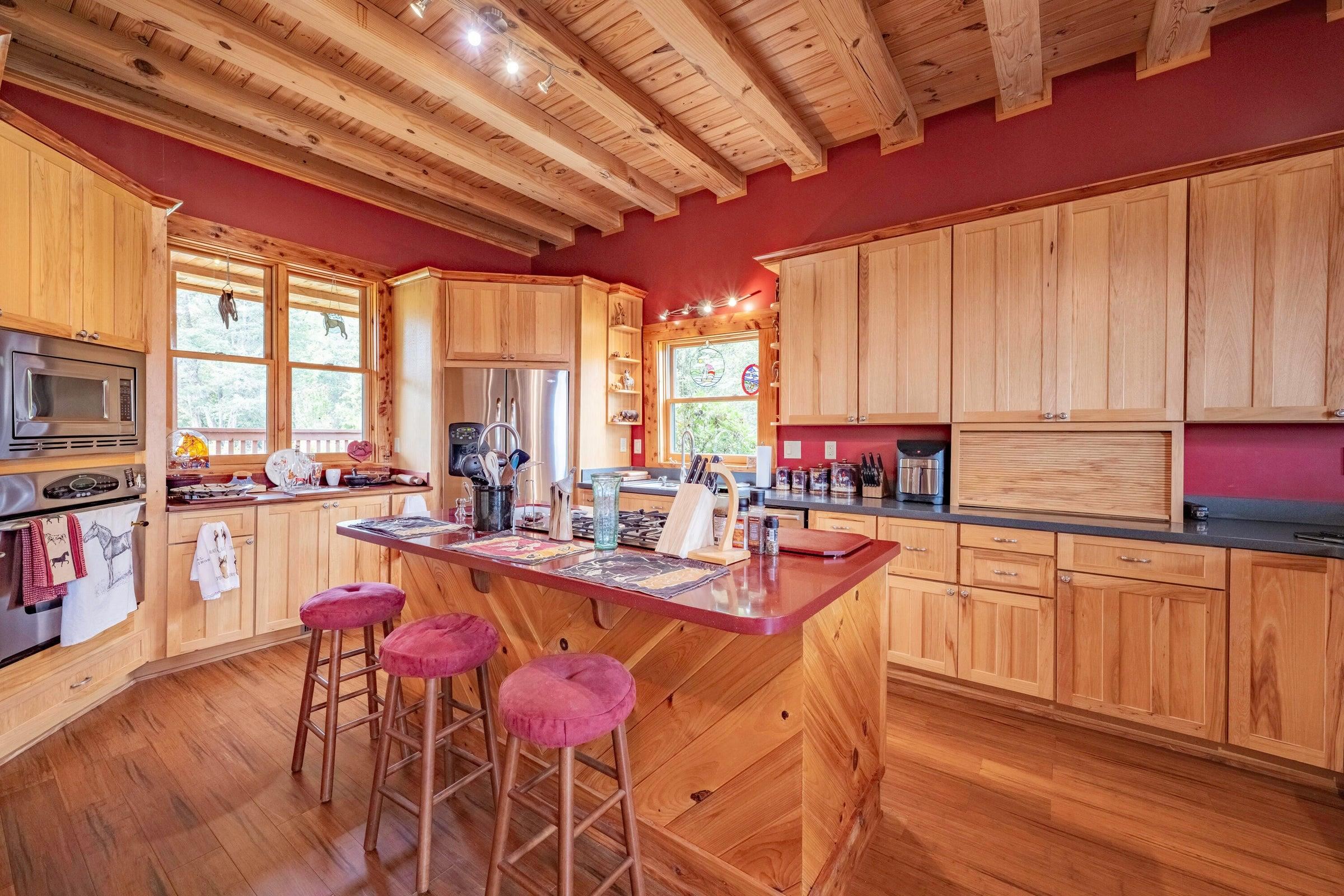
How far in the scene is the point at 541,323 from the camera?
4.27m

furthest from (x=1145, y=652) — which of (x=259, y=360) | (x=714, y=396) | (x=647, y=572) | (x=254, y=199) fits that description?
(x=254, y=199)

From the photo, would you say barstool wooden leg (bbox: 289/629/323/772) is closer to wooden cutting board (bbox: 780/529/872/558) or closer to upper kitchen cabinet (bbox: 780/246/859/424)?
wooden cutting board (bbox: 780/529/872/558)

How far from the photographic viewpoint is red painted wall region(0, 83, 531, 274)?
296 centimetres

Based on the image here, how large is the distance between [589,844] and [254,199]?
14.0 feet

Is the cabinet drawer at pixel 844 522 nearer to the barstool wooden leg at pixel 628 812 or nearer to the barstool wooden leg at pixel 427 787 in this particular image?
the barstool wooden leg at pixel 628 812

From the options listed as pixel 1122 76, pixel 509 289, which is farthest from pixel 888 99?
pixel 509 289

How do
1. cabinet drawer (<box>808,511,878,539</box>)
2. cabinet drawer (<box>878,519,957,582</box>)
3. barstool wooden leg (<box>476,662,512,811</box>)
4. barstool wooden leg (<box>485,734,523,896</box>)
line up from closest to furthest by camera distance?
barstool wooden leg (<box>485,734,523,896</box>) < barstool wooden leg (<box>476,662,512,811</box>) < cabinet drawer (<box>878,519,957,582</box>) < cabinet drawer (<box>808,511,878,539</box>)

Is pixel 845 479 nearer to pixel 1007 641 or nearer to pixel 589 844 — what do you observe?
pixel 1007 641

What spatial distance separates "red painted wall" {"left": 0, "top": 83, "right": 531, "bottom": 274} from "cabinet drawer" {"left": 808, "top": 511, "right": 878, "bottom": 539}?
374 centimetres

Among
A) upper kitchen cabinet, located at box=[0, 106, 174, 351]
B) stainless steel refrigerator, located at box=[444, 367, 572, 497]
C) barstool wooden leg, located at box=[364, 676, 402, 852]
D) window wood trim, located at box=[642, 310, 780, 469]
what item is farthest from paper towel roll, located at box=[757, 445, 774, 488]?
upper kitchen cabinet, located at box=[0, 106, 174, 351]

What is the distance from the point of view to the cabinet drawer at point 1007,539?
7.98 ft

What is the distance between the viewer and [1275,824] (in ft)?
6.01

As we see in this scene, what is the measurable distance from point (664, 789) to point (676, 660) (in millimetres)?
390

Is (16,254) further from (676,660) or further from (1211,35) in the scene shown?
(1211,35)
